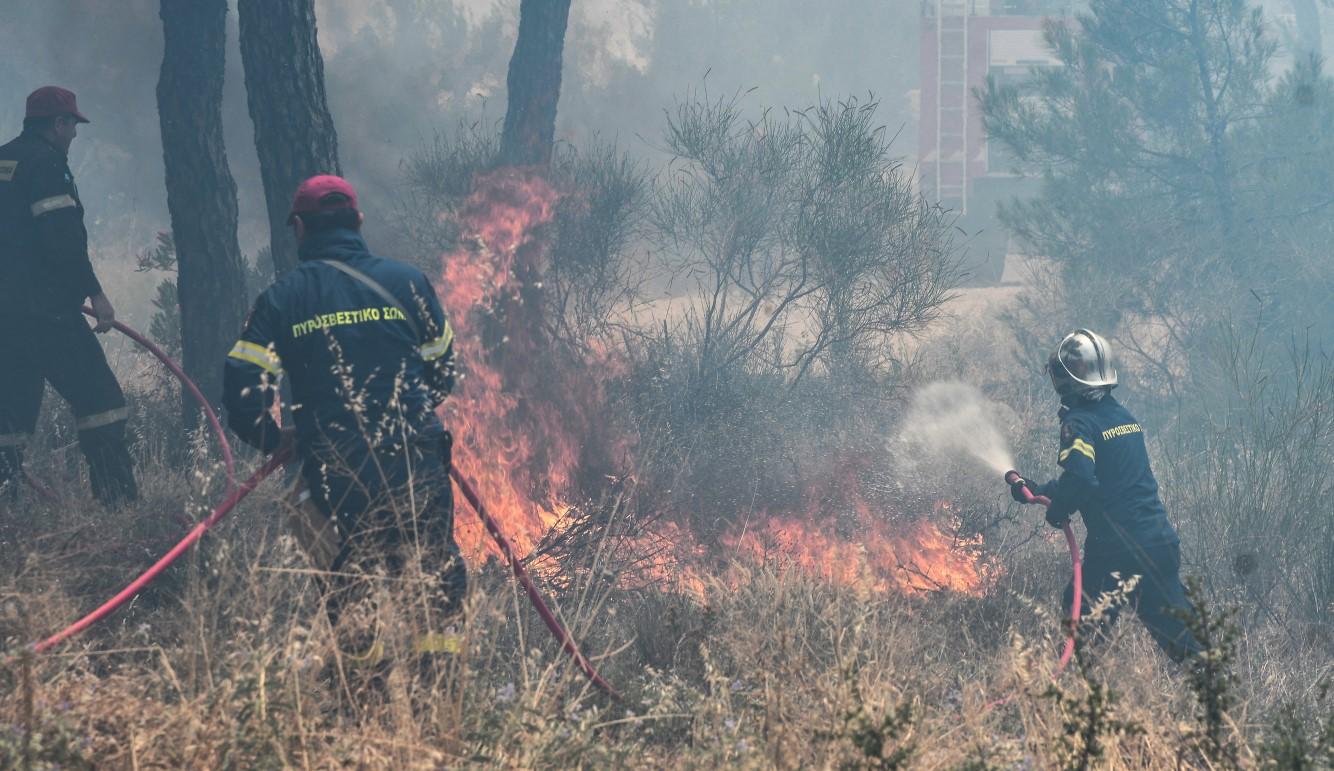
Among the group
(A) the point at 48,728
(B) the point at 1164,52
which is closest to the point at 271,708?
(A) the point at 48,728

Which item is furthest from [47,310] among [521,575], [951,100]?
[951,100]

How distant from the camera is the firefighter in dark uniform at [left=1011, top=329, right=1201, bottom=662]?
5.40 m

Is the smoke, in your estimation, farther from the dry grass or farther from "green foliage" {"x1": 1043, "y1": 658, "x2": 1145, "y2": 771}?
"green foliage" {"x1": 1043, "y1": 658, "x2": 1145, "y2": 771}

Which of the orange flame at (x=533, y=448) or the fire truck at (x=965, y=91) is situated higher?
the fire truck at (x=965, y=91)

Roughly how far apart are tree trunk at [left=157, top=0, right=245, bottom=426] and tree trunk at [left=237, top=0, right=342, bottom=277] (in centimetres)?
148

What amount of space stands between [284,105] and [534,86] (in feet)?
16.6

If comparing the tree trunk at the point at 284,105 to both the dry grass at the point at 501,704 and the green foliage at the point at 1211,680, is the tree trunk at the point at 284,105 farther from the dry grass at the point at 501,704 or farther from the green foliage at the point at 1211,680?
the green foliage at the point at 1211,680

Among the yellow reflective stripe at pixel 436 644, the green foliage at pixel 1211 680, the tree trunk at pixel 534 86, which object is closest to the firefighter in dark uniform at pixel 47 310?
the yellow reflective stripe at pixel 436 644

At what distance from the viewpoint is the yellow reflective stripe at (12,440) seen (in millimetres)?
5762

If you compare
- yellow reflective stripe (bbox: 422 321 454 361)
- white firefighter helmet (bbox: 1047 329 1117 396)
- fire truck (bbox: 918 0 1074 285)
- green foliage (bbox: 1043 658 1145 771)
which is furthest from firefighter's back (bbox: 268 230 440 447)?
fire truck (bbox: 918 0 1074 285)

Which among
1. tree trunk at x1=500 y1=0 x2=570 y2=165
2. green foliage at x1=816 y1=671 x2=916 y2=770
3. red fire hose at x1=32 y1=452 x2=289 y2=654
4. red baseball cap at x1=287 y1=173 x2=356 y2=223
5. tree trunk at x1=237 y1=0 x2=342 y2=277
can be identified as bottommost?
green foliage at x1=816 y1=671 x2=916 y2=770

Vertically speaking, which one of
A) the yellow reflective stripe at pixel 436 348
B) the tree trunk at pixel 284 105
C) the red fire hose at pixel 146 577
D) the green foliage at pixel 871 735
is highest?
the tree trunk at pixel 284 105

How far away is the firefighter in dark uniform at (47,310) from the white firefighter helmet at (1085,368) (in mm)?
5145

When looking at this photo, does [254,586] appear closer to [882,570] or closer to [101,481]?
[101,481]
